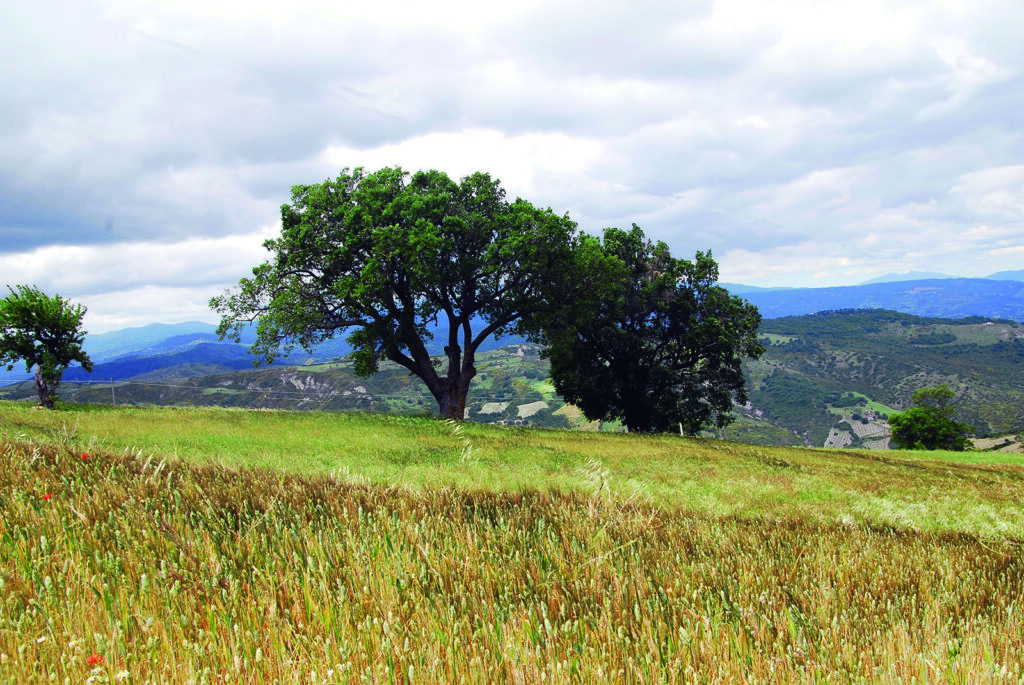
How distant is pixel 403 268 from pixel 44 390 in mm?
19504

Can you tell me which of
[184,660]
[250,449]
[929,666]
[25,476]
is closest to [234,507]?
[25,476]

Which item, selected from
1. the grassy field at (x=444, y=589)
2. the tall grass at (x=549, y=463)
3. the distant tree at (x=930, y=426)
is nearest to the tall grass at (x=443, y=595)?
the grassy field at (x=444, y=589)

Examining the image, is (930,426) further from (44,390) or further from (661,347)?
(44,390)

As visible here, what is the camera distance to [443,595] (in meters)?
2.79

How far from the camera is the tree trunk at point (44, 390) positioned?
88.2ft

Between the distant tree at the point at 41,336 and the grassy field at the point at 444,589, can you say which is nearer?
the grassy field at the point at 444,589

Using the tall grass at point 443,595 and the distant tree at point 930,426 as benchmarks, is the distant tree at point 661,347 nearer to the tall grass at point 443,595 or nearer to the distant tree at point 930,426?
the tall grass at point 443,595

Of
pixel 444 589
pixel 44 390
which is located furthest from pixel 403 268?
pixel 444 589

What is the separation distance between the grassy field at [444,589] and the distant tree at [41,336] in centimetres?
2854

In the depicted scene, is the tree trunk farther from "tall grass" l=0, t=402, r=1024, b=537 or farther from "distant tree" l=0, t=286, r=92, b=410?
"tall grass" l=0, t=402, r=1024, b=537

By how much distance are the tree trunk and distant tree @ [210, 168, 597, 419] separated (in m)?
9.42

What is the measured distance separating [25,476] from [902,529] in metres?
9.67

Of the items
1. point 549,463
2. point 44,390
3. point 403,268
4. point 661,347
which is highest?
point 403,268

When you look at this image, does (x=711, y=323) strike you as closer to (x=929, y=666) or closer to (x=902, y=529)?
(x=902, y=529)
